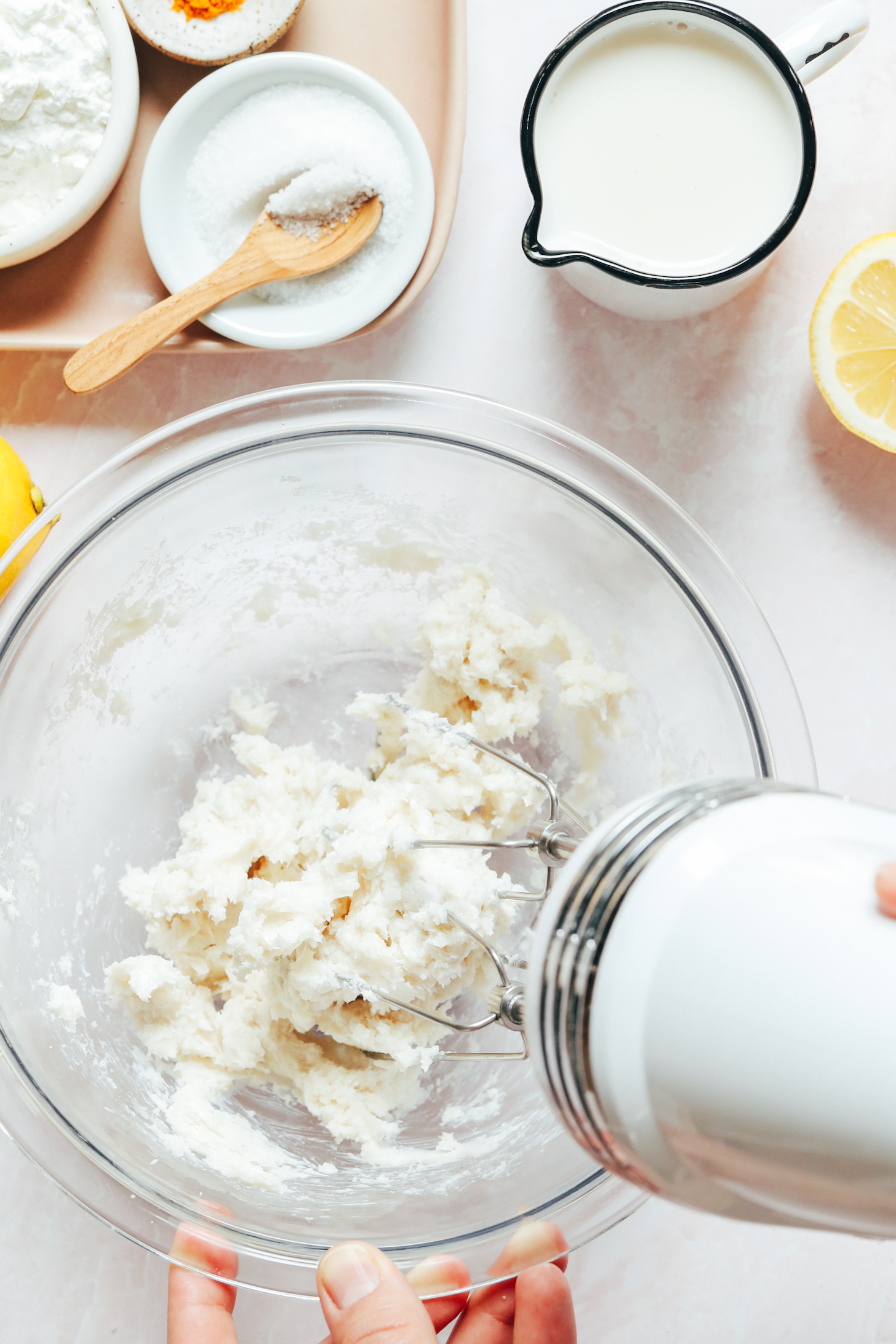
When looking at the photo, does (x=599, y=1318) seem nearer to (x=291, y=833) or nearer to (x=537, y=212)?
(x=291, y=833)

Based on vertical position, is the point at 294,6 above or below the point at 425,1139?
above

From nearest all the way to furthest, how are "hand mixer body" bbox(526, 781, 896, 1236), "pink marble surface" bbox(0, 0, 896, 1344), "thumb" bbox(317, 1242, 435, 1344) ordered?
"hand mixer body" bbox(526, 781, 896, 1236)
"thumb" bbox(317, 1242, 435, 1344)
"pink marble surface" bbox(0, 0, 896, 1344)

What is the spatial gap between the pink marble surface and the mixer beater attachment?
0.31 metres

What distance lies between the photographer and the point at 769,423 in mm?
957

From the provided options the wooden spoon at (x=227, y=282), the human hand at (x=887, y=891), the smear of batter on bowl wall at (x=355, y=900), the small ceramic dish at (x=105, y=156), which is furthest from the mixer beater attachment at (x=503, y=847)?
the small ceramic dish at (x=105, y=156)

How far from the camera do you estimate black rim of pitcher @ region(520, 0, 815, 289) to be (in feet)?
2.63

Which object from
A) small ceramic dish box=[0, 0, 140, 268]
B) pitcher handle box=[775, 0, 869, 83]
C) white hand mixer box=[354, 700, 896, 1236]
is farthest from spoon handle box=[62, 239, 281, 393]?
white hand mixer box=[354, 700, 896, 1236]

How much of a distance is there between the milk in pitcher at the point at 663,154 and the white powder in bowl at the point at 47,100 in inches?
15.7

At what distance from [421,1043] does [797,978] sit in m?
0.47

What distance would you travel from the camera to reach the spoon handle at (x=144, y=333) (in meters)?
0.86

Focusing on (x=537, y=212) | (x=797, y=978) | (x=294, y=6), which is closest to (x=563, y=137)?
(x=537, y=212)

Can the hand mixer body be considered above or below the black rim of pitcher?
below

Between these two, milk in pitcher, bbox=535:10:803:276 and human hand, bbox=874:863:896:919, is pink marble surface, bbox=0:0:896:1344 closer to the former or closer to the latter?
milk in pitcher, bbox=535:10:803:276

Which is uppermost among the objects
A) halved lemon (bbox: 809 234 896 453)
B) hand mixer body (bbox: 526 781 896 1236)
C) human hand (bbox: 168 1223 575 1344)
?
halved lemon (bbox: 809 234 896 453)
